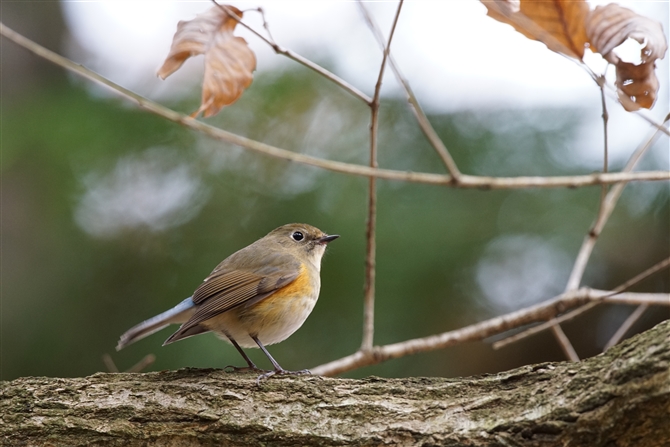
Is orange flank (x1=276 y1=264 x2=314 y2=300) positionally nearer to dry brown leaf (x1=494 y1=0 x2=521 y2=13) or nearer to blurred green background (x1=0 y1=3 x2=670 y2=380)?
blurred green background (x1=0 y1=3 x2=670 y2=380)

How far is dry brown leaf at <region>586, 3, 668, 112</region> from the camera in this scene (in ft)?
6.07

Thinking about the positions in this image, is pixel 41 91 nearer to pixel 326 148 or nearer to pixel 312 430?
pixel 326 148

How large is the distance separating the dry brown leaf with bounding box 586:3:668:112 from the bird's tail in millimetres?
2117

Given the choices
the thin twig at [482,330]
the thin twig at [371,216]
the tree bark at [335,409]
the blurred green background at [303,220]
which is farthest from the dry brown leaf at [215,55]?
the blurred green background at [303,220]

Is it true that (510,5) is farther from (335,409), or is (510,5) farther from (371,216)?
(335,409)

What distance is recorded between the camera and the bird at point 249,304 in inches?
118

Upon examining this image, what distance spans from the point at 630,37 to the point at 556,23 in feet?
0.75

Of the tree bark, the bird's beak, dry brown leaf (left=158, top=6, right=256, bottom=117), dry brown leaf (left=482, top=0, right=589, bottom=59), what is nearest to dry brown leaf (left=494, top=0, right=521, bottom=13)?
dry brown leaf (left=482, top=0, right=589, bottom=59)

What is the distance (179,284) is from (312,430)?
6.72ft

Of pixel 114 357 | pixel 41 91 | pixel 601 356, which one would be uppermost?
pixel 41 91

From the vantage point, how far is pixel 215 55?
7.43ft

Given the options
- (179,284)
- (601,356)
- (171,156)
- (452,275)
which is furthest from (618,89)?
(171,156)

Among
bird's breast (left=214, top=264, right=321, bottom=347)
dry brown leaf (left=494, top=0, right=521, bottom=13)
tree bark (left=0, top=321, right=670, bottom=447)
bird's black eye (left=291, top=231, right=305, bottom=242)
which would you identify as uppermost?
bird's black eye (left=291, top=231, right=305, bottom=242)

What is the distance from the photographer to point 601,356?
6.43ft
